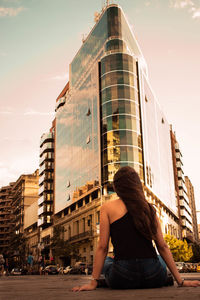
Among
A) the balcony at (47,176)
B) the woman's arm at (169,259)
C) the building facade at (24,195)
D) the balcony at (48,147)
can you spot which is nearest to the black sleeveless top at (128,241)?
the woman's arm at (169,259)

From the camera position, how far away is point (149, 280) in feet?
12.3

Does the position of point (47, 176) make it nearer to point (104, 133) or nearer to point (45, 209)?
point (45, 209)

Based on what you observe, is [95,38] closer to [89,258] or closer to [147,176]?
[147,176]

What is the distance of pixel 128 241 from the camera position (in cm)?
377

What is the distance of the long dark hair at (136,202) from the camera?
3752 millimetres

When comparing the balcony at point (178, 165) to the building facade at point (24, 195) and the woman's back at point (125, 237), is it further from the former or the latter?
the woman's back at point (125, 237)

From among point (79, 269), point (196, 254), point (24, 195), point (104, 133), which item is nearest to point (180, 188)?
point (196, 254)

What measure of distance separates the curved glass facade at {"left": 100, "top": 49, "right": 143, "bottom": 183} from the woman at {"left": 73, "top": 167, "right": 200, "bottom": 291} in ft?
155

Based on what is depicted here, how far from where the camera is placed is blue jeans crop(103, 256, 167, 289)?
3.67 m

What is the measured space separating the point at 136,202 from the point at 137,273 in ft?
2.40

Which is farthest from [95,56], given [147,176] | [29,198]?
[29,198]

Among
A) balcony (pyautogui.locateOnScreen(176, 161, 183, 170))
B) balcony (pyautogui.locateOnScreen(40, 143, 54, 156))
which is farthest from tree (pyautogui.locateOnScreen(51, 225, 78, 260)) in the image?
balcony (pyautogui.locateOnScreen(176, 161, 183, 170))

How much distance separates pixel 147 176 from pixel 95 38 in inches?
1099

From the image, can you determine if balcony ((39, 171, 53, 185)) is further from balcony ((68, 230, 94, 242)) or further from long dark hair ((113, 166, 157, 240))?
long dark hair ((113, 166, 157, 240))
